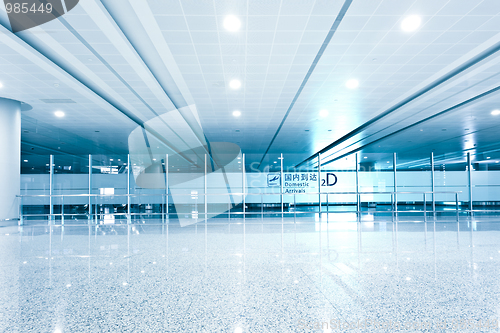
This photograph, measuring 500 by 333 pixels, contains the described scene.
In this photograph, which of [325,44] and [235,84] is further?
[235,84]

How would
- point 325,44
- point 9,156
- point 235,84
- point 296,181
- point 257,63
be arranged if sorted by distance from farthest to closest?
point 296,181 < point 9,156 < point 235,84 < point 257,63 < point 325,44

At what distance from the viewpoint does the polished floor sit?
225cm

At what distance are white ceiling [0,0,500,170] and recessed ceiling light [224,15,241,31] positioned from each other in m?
0.09

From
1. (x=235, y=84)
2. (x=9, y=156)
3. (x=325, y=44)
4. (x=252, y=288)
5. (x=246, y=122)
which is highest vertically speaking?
(x=325, y=44)

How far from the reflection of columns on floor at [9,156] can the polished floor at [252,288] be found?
4340 millimetres

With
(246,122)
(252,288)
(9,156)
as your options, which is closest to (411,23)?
(252,288)

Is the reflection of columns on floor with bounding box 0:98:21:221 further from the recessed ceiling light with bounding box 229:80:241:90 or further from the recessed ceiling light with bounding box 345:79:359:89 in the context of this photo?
the recessed ceiling light with bounding box 345:79:359:89

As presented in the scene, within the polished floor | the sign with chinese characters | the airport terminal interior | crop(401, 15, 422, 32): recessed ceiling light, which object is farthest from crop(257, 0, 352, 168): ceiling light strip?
the sign with chinese characters

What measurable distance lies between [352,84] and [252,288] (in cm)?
626

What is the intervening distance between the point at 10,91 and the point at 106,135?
538 centimetres

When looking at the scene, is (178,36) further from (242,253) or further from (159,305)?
(159,305)

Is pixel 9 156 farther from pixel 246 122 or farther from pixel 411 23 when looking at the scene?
pixel 411 23

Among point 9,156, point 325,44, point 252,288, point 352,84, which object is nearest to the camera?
point 252,288

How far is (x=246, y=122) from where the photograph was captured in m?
11.6
